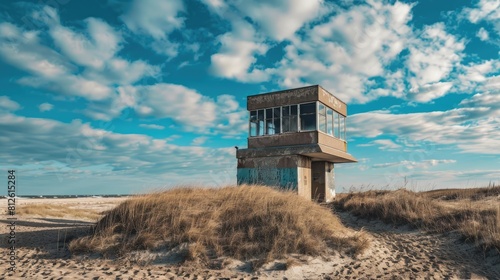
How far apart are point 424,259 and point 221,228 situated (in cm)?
555

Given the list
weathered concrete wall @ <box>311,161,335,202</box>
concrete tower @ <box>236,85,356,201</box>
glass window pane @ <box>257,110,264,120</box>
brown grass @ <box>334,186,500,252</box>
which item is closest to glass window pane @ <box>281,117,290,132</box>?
concrete tower @ <box>236,85,356,201</box>

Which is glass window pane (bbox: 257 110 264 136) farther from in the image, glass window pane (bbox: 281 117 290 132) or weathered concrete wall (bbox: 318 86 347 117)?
weathered concrete wall (bbox: 318 86 347 117)

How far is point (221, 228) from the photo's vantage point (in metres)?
9.84

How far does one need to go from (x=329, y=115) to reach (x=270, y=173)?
4707mm

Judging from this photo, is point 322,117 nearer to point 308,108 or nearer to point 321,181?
point 308,108

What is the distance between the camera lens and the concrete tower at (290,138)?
1770 centimetres

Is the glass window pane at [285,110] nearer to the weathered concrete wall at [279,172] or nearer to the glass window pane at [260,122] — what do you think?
the glass window pane at [260,122]

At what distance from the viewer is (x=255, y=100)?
19906mm

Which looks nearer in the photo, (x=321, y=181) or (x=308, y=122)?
(x=308, y=122)

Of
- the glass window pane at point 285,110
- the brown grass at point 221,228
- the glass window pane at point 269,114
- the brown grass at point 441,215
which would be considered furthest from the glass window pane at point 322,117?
the brown grass at point 221,228

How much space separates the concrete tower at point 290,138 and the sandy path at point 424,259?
21.2 ft

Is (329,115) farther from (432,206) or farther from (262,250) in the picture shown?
(262,250)

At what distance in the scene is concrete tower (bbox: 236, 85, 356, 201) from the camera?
58.1ft

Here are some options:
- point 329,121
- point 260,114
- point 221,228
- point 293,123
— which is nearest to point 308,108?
point 293,123
